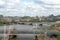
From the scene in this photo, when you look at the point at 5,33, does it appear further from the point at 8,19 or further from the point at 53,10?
the point at 53,10

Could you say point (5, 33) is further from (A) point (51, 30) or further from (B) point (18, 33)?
(A) point (51, 30)

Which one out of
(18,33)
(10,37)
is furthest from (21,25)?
(10,37)

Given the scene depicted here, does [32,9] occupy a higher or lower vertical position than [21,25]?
higher

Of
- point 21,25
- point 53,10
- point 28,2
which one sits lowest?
point 21,25

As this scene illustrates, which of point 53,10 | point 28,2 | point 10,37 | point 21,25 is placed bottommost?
point 10,37

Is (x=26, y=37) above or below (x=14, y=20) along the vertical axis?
below

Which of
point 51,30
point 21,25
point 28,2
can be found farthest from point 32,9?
point 51,30
